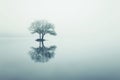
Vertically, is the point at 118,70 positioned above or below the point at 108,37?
below

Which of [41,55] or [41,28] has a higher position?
[41,28]

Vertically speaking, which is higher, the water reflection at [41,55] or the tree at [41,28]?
the tree at [41,28]

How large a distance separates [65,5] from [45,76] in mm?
8415

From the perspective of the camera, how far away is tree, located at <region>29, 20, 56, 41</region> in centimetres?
1422

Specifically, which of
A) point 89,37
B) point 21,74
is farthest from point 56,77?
point 89,37

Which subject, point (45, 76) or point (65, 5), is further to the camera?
point (65, 5)

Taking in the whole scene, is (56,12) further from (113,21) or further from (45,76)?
(45,76)

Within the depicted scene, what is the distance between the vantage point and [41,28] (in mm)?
16094

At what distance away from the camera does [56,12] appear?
13.3 meters

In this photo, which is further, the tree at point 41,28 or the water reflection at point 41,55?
the tree at point 41,28

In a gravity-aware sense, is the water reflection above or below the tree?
below

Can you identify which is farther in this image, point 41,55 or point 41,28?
point 41,28

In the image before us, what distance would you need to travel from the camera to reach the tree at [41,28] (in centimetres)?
1422

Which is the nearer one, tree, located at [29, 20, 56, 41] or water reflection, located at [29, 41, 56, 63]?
water reflection, located at [29, 41, 56, 63]
